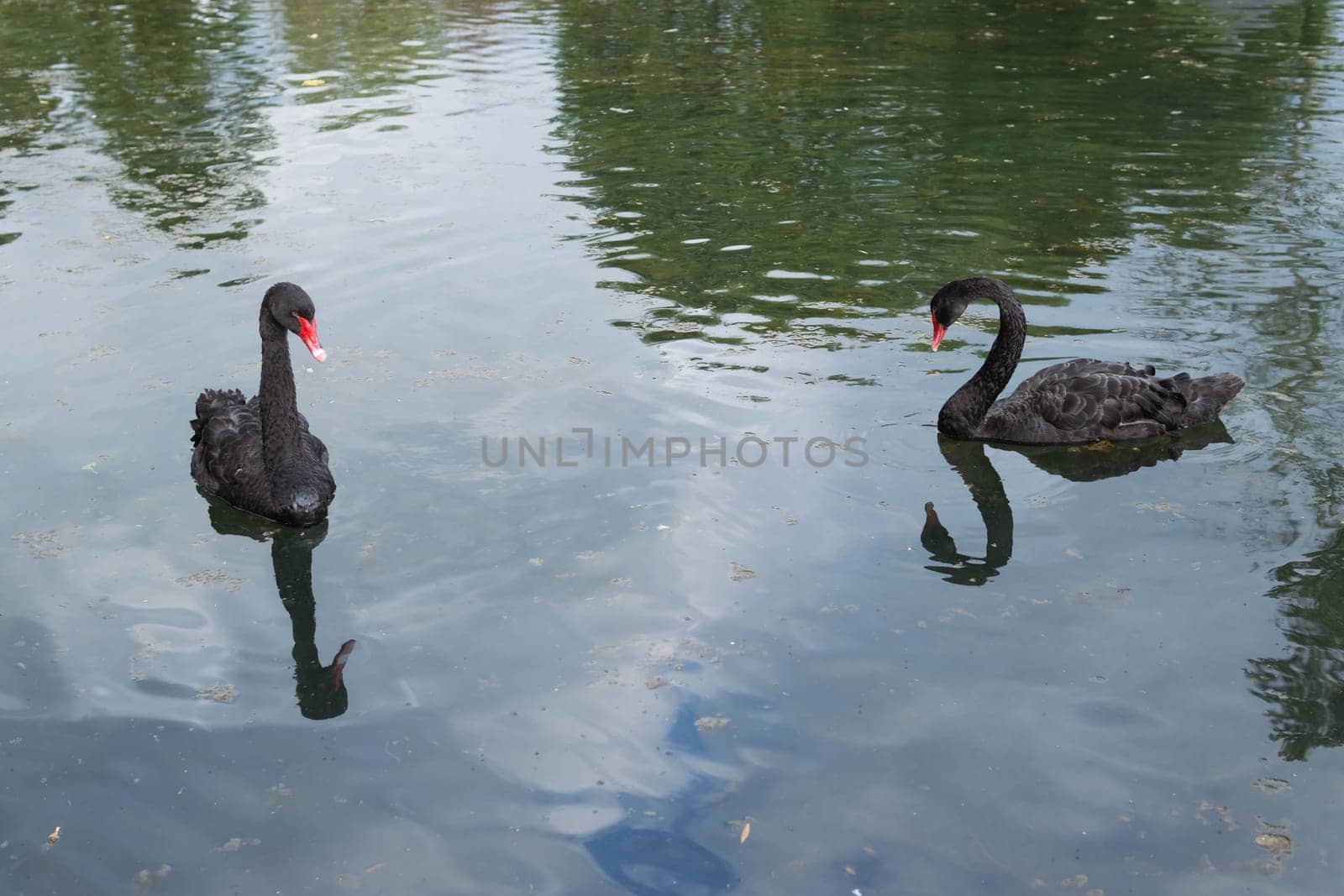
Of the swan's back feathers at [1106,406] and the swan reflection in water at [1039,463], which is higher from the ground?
the swan's back feathers at [1106,406]

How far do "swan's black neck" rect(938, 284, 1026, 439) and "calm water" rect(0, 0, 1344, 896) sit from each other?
16 centimetres

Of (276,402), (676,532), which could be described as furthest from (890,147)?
(276,402)

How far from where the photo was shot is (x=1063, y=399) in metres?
6.03

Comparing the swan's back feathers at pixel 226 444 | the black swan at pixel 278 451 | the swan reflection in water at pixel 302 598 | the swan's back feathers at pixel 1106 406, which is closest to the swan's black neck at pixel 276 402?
the black swan at pixel 278 451

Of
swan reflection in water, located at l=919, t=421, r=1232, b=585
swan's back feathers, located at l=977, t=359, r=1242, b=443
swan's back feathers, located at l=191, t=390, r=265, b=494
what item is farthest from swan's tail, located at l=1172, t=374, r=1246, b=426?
swan's back feathers, located at l=191, t=390, r=265, b=494

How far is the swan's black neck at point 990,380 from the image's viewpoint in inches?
241

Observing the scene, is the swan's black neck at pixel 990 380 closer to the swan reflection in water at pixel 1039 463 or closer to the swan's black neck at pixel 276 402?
the swan reflection in water at pixel 1039 463

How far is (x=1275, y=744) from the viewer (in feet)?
13.2

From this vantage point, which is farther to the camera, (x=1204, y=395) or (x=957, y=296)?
(x=957, y=296)

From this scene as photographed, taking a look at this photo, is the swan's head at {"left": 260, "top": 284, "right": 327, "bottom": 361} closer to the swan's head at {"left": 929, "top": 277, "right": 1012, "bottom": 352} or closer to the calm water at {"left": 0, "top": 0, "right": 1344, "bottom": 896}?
the calm water at {"left": 0, "top": 0, "right": 1344, "bottom": 896}

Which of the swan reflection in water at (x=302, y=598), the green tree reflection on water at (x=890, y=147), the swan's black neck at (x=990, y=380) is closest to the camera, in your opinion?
the swan reflection in water at (x=302, y=598)

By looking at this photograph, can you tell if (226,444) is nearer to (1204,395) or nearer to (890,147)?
(1204,395)

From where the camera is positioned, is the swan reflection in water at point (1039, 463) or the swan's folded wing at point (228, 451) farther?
the swan's folded wing at point (228, 451)

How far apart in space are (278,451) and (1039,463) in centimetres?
334
